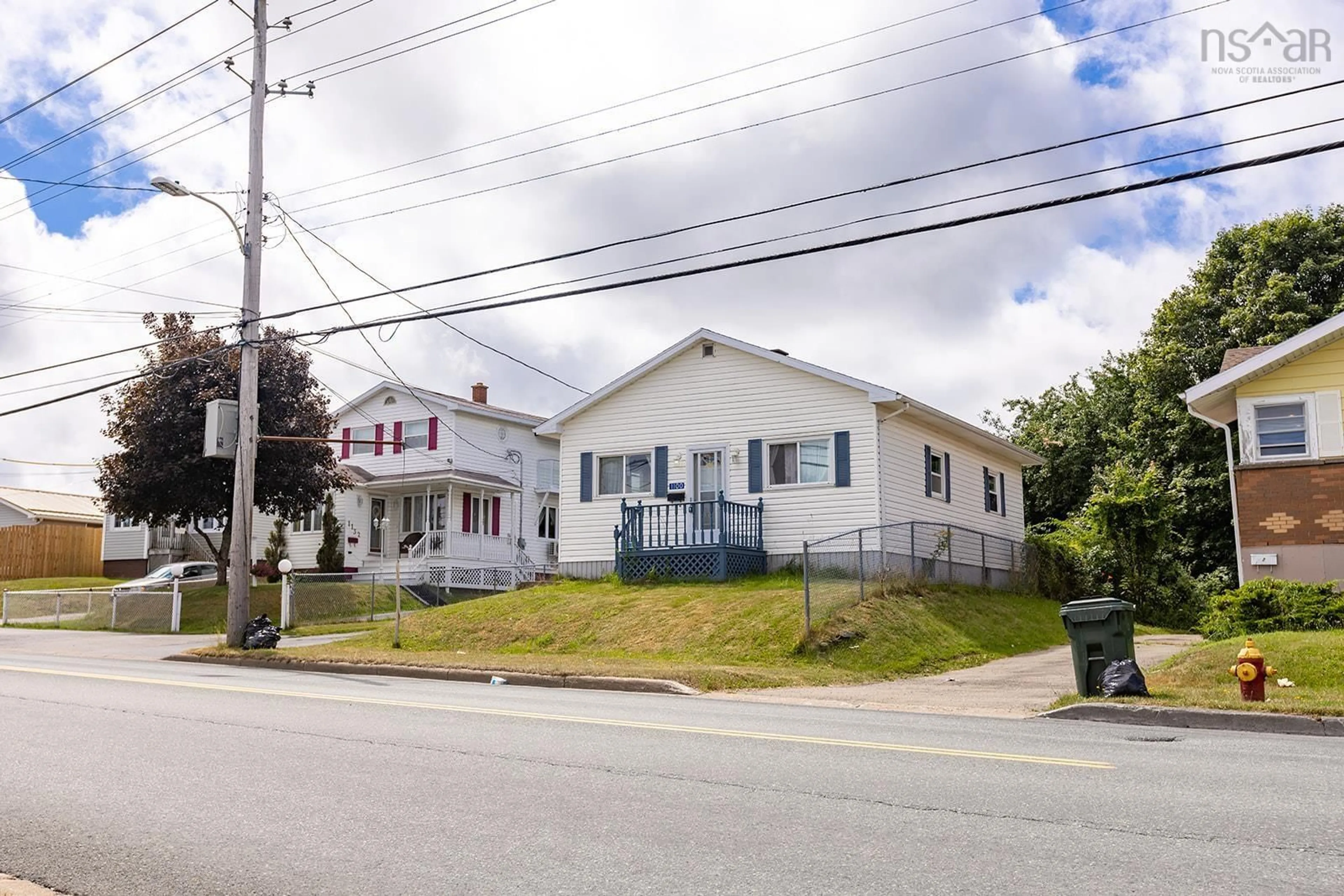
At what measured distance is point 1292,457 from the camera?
19.8m

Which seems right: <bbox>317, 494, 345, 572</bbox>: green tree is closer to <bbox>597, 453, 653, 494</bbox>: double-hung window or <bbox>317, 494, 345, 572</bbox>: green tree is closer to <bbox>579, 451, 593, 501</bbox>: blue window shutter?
<bbox>579, 451, 593, 501</bbox>: blue window shutter

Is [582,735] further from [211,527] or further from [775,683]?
[211,527]

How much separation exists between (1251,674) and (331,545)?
32236 mm

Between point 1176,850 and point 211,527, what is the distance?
44.7m

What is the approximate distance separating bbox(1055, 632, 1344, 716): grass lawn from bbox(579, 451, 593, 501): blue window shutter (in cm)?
1584

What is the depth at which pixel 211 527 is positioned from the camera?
149ft

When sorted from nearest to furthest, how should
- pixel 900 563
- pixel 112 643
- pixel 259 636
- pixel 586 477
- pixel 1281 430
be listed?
pixel 1281 430 → pixel 259 636 → pixel 900 563 → pixel 112 643 → pixel 586 477

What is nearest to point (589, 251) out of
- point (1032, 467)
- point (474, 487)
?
point (474, 487)

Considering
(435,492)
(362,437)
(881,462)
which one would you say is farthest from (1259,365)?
(362,437)

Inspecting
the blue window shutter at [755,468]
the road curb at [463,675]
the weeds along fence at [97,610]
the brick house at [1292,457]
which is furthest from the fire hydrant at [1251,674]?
the weeds along fence at [97,610]

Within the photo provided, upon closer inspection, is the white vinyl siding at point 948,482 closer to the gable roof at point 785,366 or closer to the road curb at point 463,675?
the gable roof at point 785,366

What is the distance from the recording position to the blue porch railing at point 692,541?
25328mm

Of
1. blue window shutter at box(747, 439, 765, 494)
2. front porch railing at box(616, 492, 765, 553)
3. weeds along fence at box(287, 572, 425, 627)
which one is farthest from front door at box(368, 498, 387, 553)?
blue window shutter at box(747, 439, 765, 494)

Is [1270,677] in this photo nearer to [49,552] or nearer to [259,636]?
[259,636]
